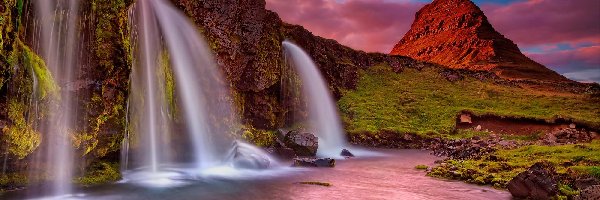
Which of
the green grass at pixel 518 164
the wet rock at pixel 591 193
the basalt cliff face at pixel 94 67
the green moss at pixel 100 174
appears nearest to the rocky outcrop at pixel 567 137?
the green grass at pixel 518 164

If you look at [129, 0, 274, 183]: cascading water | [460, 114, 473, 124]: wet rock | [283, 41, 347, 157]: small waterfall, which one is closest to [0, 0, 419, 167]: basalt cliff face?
[129, 0, 274, 183]: cascading water

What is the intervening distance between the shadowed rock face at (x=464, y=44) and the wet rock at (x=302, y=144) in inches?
2848

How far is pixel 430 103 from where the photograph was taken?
51844mm

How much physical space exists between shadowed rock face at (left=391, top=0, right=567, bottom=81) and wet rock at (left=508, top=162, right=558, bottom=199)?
7957 centimetres

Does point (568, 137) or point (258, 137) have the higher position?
point (258, 137)

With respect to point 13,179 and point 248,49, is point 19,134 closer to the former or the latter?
point 13,179

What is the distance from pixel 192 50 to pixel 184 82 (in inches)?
88.7

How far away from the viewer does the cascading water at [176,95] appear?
17938 millimetres

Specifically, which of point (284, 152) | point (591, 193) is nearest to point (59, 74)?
point (284, 152)

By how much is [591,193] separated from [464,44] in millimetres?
104341

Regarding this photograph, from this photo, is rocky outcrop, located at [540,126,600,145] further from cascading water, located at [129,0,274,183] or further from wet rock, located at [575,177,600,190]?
cascading water, located at [129,0,274,183]

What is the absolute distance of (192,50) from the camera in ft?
75.4

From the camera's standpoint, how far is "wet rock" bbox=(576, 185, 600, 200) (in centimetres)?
1114

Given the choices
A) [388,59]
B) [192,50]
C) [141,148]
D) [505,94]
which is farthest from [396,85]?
[141,148]
